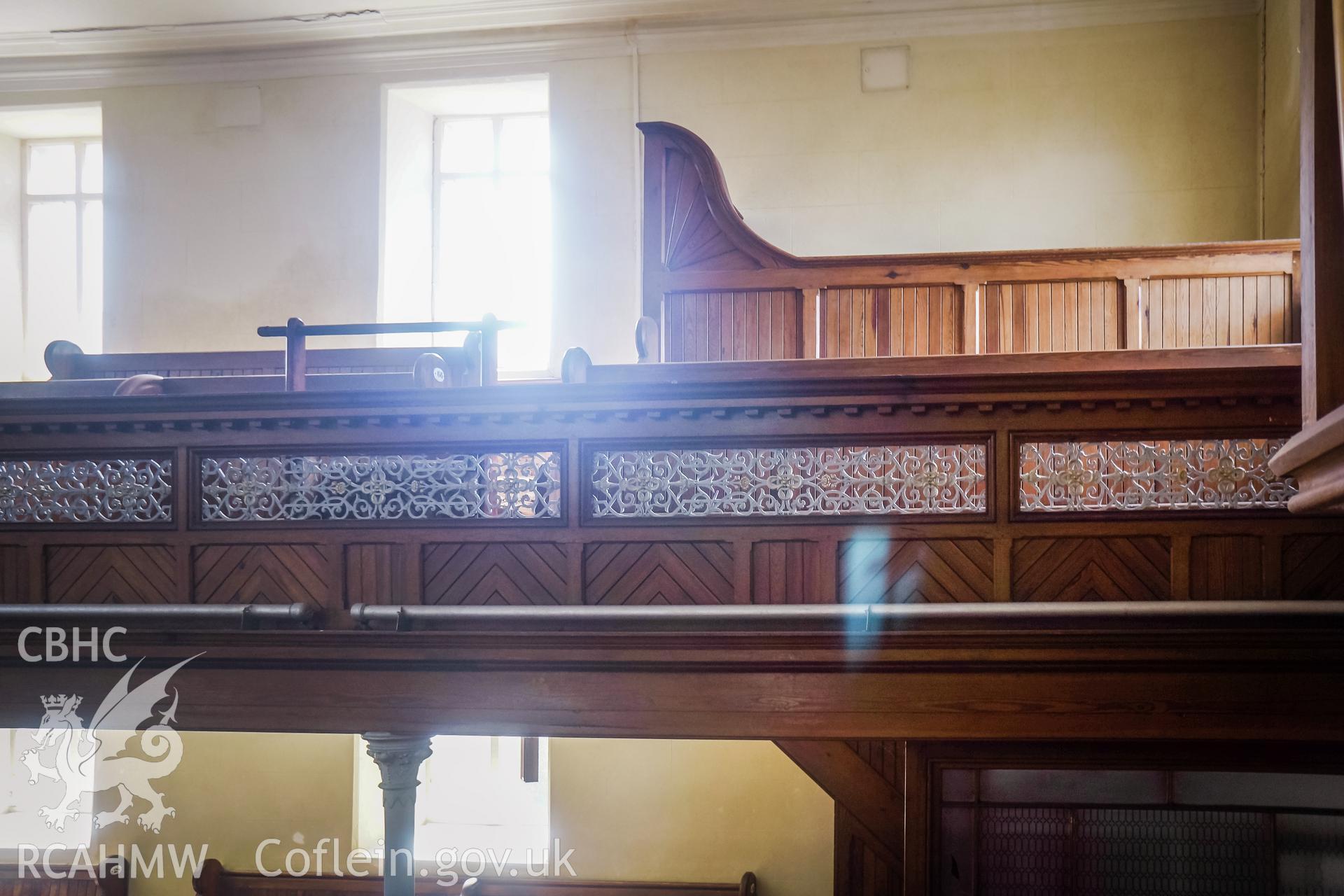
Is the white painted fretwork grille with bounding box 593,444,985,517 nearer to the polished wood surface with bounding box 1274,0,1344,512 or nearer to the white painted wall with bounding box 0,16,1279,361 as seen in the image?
the polished wood surface with bounding box 1274,0,1344,512

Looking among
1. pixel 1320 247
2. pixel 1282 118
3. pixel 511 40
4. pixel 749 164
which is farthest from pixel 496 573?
pixel 1282 118

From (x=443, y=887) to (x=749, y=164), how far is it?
4.54 metres

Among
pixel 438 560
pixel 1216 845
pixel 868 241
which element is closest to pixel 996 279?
pixel 868 241

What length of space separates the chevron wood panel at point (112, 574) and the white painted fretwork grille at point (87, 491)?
96 mm

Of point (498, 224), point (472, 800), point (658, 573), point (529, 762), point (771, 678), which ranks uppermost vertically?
point (498, 224)

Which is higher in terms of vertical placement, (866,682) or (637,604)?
(637,604)

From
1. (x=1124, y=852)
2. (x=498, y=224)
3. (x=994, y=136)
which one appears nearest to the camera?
(x=1124, y=852)

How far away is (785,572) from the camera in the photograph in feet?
9.62

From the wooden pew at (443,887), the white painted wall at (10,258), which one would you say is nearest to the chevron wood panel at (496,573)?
the wooden pew at (443,887)

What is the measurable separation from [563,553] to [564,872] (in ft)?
11.3

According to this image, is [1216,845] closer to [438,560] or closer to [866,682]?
[866,682]

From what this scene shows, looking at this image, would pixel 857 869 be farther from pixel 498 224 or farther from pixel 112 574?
pixel 498 224

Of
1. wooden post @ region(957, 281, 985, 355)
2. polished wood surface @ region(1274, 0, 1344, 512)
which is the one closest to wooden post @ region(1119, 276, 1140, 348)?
wooden post @ region(957, 281, 985, 355)

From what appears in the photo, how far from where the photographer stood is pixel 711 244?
461 centimetres
